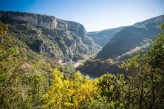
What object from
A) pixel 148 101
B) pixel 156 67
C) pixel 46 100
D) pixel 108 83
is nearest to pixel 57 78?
pixel 46 100

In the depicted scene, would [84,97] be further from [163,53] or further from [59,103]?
[163,53]

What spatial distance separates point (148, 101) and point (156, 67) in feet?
23.7

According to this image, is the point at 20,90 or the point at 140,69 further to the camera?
the point at 140,69

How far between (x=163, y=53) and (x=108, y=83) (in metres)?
31.1

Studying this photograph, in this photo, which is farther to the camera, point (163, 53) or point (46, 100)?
point (46, 100)

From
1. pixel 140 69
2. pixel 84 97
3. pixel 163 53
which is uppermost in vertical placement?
pixel 163 53

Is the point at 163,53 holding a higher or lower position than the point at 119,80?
higher

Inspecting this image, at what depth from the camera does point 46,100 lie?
42531 millimetres

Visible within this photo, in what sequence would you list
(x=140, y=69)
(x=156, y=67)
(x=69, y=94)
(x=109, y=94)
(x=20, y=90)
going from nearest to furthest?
(x=20, y=90) < (x=156, y=67) < (x=140, y=69) < (x=109, y=94) < (x=69, y=94)

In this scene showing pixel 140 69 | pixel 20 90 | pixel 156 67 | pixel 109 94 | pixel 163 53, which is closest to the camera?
pixel 20 90

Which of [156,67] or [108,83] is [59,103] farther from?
[156,67]

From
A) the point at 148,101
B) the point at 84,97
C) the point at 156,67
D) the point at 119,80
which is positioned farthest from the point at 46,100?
the point at 156,67

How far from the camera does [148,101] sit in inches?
845

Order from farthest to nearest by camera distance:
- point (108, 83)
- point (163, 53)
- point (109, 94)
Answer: point (108, 83)
point (109, 94)
point (163, 53)
